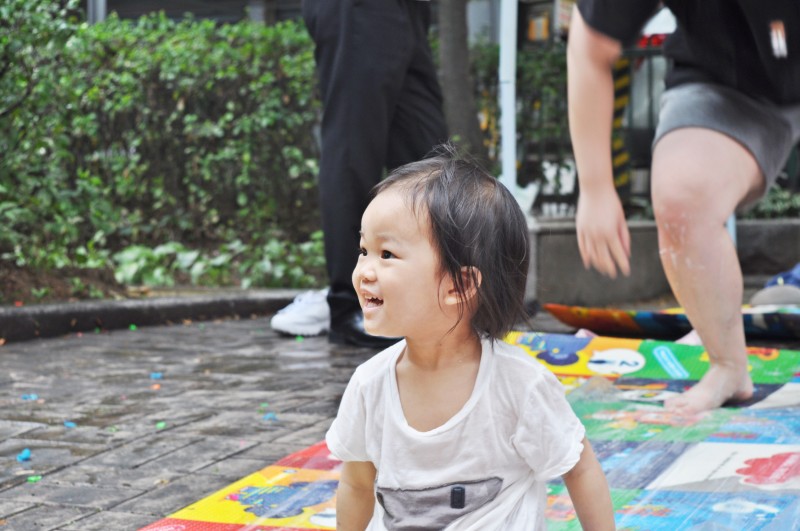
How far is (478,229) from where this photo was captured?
1.75 m

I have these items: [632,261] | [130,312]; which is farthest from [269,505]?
[632,261]

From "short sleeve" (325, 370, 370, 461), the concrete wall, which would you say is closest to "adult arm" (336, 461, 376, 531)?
"short sleeve" (325, 370, 370, 461)

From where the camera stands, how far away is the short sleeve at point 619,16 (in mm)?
2605

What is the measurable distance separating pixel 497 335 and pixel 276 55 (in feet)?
21.4

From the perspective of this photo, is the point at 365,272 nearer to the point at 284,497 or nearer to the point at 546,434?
the point at 546,434

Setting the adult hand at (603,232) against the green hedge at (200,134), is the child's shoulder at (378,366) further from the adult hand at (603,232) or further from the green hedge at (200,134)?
the green hedge at (200,134)

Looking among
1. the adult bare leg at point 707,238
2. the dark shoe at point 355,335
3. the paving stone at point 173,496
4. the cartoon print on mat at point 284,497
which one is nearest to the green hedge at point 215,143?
the dark shoe at point 355,335

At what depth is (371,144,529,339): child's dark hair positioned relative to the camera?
5.69 feet

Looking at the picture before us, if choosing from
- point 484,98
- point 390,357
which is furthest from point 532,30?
point 390,357

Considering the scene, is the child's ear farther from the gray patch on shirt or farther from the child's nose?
the gray patch on shirt

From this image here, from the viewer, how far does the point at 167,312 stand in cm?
603

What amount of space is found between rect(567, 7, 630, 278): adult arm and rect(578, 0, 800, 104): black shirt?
0.07 metres

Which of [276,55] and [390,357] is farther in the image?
[276,55]

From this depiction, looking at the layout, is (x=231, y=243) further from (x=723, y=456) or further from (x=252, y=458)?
(x=723, y=456)
